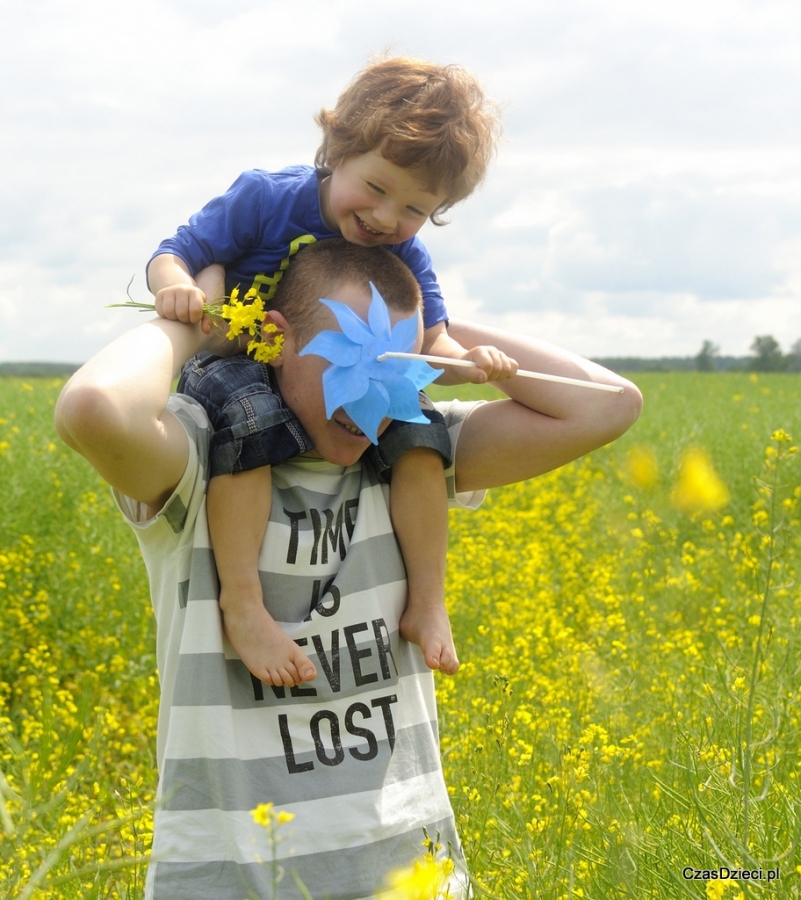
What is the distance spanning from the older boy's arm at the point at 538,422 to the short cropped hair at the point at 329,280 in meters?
0.29

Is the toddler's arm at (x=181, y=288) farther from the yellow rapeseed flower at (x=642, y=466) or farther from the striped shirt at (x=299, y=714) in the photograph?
the yellow rapeseed flower at (x=642, y=466)

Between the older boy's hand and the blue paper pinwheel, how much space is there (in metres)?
0.20

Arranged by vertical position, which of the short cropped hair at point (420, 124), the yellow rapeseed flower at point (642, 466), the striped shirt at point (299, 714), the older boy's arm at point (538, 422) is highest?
the short cropped hair at point (420, 124)

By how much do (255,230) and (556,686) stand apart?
6.02 feet

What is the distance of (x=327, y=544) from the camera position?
6.06 ft

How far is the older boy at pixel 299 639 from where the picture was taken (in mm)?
1649

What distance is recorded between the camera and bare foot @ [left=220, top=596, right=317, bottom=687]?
1.69 m

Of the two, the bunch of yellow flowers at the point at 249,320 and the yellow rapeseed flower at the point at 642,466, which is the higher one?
the bunch of yellow flowers at the point at 249,320

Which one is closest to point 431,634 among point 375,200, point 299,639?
point 299,639

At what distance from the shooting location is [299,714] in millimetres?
1760

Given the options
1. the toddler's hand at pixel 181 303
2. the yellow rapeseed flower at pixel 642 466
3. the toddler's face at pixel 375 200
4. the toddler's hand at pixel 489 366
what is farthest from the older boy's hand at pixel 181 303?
the yellow rapeseed flower at pixel 642 466

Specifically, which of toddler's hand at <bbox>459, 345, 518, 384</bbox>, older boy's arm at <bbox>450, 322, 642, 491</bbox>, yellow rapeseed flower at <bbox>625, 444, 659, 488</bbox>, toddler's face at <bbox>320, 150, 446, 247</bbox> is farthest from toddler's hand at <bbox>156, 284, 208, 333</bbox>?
yellow rapeseed flower at <bbox>625, 444, 659, 488</bbox>

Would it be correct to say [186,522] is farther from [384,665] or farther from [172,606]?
[384,665]

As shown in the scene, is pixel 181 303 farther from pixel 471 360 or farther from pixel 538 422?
pixel 538 422
